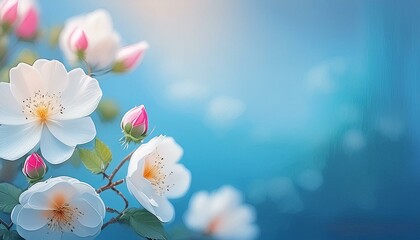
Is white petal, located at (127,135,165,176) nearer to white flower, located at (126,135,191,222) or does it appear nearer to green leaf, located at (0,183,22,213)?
white flower, located at (126,135,191,222)

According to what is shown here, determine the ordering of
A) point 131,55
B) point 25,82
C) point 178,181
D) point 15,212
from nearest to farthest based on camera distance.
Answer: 1. point 15,212
2. point 25,82
3. point 178,181
4. point 131,55

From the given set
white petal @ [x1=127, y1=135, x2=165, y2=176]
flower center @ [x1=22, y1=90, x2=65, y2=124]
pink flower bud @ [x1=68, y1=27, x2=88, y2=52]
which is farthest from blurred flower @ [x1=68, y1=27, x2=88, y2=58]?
Answer: white petal @ [x1=127, y1=135, x2=165, y2=176]

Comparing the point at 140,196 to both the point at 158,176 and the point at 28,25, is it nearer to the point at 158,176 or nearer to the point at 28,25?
the point at 158,176

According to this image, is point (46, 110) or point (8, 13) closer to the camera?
point (46, 110)

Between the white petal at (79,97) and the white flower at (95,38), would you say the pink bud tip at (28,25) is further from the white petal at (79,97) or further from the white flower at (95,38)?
the white petal at (79,97)

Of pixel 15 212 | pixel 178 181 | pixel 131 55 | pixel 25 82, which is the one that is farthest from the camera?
pixel 131 55

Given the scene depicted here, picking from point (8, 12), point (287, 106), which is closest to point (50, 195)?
point (8, 12)

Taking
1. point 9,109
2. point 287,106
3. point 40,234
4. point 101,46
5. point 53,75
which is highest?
point 287,106
